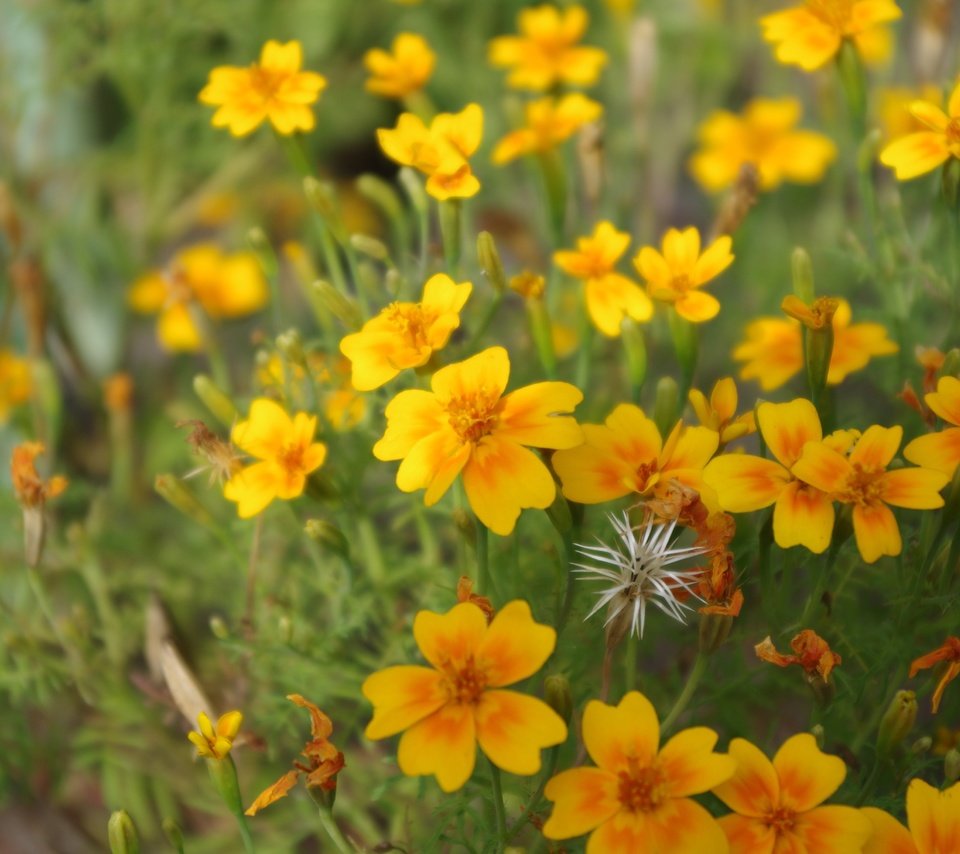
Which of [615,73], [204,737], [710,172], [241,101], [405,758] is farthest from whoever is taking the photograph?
[615,73]

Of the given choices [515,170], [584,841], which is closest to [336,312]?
[584,841]

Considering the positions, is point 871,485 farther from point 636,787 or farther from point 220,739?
point 220,739

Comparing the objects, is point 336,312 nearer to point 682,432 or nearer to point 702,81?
point 682,432

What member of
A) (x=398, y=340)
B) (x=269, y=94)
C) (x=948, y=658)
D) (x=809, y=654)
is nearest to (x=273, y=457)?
(x=398, y=340)

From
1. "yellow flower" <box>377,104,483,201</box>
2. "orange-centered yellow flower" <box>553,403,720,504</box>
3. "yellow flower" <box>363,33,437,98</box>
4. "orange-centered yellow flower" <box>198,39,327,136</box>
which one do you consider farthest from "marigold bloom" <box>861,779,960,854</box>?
"yellow flower" <box>363,33,437,98</box>

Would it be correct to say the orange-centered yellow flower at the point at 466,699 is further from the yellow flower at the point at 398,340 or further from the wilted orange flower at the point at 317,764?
the yellow flower at the point at 398,340

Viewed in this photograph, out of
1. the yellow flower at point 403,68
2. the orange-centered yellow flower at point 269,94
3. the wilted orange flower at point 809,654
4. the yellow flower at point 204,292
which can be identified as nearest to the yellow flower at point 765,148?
the yellow flower at point 403,68
